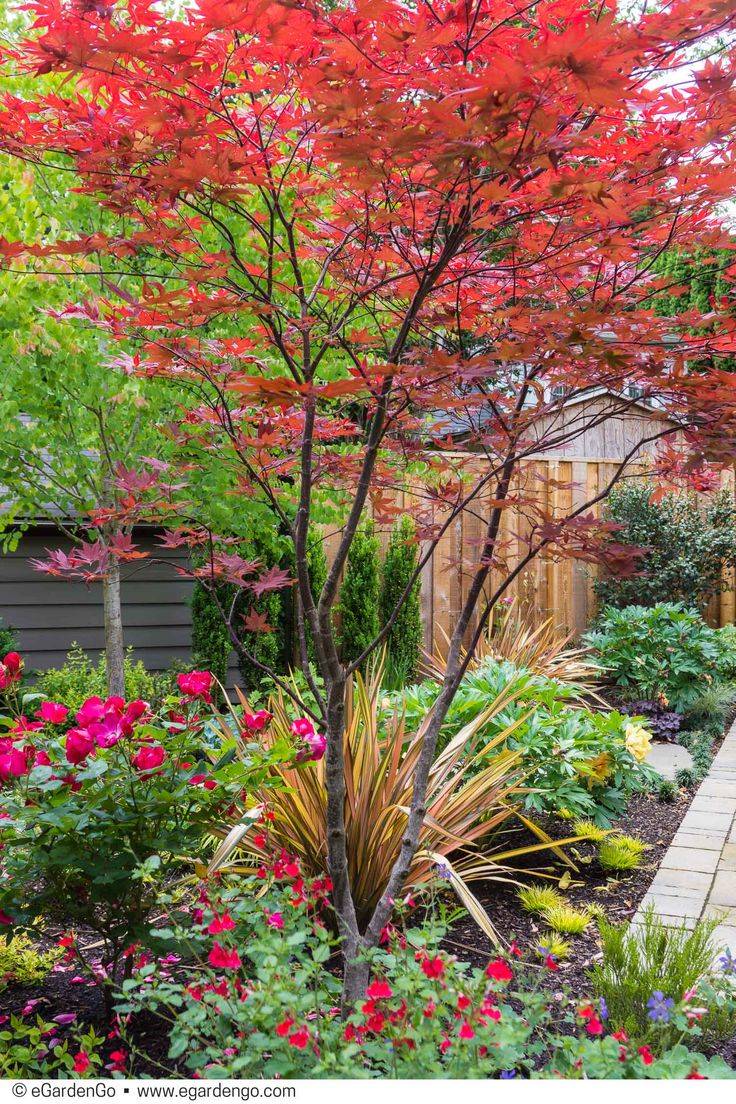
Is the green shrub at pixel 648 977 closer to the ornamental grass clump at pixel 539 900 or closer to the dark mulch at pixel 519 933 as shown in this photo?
the dark mulch at pixel 519 933

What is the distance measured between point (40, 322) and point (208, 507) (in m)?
1.29

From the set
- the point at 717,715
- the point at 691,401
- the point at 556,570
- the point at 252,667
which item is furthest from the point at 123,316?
the point at 556,570

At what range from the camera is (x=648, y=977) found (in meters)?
2.17

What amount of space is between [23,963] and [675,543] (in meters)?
6.25

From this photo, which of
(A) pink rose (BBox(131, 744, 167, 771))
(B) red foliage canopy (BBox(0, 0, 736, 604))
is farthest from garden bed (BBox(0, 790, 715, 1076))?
(B) red foliage canopy (BBox(0, 0, 736, 604))

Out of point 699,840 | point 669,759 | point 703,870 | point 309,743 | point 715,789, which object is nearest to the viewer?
point 309,743

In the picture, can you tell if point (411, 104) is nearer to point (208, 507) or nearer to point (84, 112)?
point (84, 112)

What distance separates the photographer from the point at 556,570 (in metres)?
8.12

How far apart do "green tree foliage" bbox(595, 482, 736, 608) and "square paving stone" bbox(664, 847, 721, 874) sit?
403 cm

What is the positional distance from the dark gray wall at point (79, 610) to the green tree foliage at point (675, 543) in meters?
3.74

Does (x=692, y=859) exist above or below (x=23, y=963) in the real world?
below

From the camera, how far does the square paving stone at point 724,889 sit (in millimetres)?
3068

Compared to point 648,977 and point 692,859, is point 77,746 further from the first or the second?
point 692,859
